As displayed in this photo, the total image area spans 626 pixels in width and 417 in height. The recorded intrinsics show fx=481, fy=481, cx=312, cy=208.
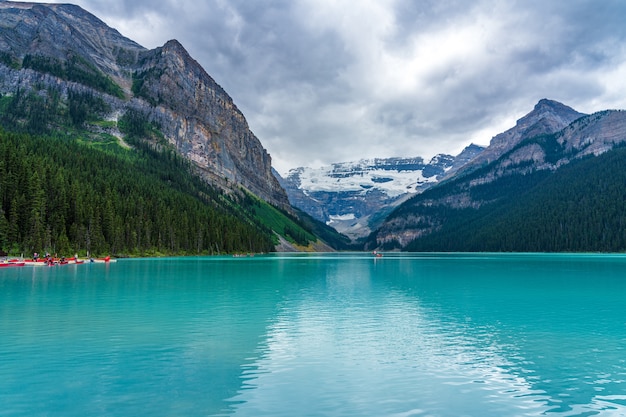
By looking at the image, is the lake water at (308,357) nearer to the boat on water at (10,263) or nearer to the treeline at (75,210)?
the boat on water at (10,263)

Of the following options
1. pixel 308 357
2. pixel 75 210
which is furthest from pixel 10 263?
pixel 308 357

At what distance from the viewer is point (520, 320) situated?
38.5 m

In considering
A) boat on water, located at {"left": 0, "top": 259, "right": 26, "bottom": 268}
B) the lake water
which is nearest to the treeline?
boat on water, located at {"left": 0, "top": 259, "right": 26, "bottom": 268}

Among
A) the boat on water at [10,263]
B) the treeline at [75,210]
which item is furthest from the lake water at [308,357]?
the treeline at [75,210]

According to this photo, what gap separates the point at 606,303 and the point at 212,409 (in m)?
46.2

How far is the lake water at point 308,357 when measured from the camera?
18.3 metres

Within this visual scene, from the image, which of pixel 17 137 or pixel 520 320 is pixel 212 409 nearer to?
pixel 520 320

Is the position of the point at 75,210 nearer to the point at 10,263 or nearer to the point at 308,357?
the point at 10,263

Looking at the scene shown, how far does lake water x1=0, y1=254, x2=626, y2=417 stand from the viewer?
722 inches

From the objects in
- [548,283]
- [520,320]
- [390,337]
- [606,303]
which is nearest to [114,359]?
[390,337]

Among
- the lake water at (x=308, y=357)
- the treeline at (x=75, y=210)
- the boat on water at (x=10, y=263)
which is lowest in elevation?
the lake water at (x=308, y=357)

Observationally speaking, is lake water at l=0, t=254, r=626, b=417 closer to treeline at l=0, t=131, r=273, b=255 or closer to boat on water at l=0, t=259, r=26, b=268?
boat on water at l=0, t=259, r=26, b=268

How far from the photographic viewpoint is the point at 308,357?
26.1 metres

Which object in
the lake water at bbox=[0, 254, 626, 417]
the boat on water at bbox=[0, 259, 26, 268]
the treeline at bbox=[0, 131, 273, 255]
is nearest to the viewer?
the lake water at bbox=[0, 254, 626, 417]
